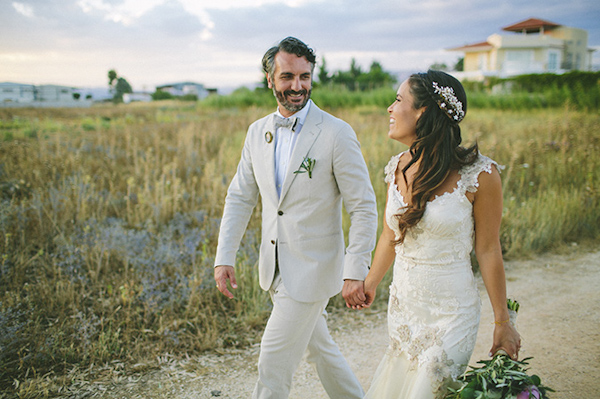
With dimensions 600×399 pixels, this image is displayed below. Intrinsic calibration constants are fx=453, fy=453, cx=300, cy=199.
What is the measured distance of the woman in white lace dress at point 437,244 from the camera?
2.12m

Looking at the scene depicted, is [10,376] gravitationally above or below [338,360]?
below

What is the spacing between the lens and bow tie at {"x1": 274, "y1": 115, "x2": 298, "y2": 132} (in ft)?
9.02

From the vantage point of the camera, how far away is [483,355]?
3961 millimetres

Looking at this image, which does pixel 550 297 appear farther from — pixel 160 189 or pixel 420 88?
pixel 160 189

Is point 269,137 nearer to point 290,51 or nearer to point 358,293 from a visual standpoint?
point 290,51

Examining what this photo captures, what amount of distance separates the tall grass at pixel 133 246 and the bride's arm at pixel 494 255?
260 centimetres

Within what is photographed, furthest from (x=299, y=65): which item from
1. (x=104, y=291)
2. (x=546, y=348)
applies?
(x=546, y=348)

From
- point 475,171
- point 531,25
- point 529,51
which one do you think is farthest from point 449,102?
point 531,25

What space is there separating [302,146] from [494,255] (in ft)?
3.92

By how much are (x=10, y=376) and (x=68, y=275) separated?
1307 mm

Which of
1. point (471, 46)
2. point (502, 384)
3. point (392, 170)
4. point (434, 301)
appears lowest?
point (502, 384)

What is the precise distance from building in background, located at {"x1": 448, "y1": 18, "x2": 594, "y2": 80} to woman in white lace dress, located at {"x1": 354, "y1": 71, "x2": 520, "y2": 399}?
4297 centimetres

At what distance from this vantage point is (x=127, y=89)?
35125mm

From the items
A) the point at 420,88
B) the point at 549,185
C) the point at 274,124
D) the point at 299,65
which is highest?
the point at 299,65
